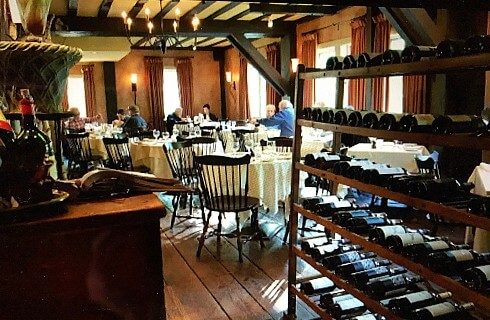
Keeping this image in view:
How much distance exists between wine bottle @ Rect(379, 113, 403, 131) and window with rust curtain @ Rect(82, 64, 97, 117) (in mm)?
11469

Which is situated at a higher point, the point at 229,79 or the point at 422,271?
the point at 229,79

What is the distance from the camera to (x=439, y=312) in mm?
1902

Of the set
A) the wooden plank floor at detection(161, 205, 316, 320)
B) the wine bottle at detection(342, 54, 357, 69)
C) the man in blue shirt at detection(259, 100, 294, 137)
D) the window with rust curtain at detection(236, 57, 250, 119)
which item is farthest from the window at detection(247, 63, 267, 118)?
the wine bottle at detection(342, 54, 357, 69)

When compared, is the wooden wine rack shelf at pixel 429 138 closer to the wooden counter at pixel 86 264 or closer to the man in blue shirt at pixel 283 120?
the wooden counter at pixel 86 264

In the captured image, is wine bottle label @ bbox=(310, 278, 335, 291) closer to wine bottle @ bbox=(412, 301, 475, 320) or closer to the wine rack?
the wine rack

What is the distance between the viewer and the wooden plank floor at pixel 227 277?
297 cm

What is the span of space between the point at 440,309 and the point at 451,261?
0.29m

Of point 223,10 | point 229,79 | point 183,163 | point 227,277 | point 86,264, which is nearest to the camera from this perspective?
point 86,264

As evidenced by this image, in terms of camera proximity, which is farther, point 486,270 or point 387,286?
point 387,286

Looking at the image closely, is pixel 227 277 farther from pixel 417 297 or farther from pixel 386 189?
pixel 386 189

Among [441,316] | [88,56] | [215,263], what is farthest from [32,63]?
[88,56]

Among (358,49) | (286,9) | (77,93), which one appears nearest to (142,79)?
(77,93)

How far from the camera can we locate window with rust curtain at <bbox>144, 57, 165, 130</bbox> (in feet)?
41.3

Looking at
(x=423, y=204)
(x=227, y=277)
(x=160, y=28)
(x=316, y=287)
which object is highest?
(x=160, y=28)
